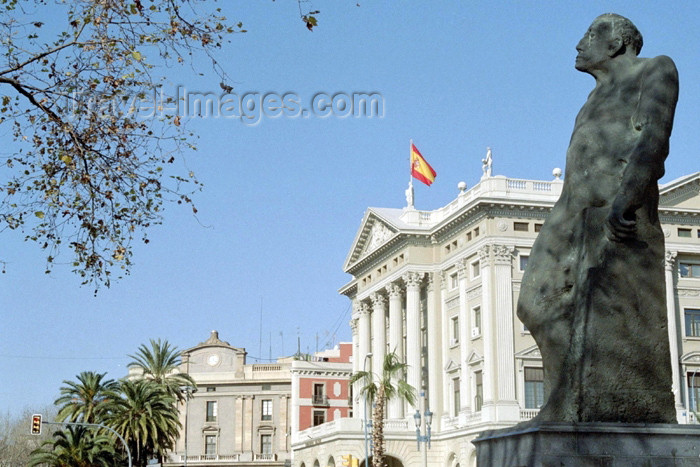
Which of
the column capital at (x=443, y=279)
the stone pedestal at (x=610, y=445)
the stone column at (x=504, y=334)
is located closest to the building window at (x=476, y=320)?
the stone column at (x=504, y=334)

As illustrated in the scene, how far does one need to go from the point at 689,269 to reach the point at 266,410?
4814cm

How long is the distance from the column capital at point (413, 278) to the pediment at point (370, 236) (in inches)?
108

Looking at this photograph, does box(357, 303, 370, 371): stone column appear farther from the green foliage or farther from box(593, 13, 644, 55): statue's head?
box(593, 13, 644, 55): statue's head

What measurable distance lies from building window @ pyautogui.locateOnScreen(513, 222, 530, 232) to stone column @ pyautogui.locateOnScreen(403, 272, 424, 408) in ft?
28.4

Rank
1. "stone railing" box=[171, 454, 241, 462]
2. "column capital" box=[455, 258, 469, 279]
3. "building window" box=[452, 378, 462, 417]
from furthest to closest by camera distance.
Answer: "stone railing" box=[171, 454, 241, 462] → "building window" box=[452, 378, 462, 417] → "column capital" box=[455, 258, 469, 279]

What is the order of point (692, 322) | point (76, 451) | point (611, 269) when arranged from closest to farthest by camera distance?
1. point (611, 269)
2. point (76, 451)
3. point (692, 322)

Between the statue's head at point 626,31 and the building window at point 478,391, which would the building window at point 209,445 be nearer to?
the building window at point 478,391

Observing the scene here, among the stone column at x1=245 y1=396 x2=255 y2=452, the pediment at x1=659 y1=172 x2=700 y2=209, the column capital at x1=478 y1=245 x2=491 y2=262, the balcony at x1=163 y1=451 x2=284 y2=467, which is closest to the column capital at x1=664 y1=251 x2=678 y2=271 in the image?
the pediment at x1=659 y1=172 x2=700 y2=209

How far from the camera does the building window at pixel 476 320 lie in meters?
58.6

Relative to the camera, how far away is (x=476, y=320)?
5919cm

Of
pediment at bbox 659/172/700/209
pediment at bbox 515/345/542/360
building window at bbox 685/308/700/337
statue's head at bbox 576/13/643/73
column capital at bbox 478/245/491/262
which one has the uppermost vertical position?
pediment at bbox 659/172/700/209

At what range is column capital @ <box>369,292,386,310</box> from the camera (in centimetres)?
7112

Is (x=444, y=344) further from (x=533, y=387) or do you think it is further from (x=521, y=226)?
(x=521, y=226)

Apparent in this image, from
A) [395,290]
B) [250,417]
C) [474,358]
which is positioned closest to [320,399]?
[250,417]
